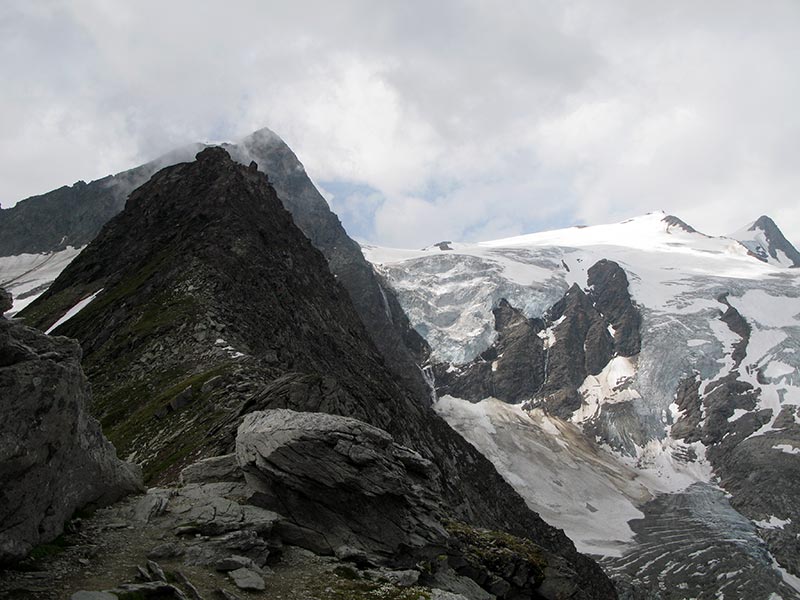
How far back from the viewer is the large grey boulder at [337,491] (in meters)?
17.0

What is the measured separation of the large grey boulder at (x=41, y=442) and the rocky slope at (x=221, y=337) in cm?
1179

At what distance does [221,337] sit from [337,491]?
34.5 m

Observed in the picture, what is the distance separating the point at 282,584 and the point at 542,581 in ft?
40.9

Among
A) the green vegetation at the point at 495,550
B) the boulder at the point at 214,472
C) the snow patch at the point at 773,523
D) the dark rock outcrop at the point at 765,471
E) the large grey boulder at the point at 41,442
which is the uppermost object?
the large grey boulder at the point at 41,442

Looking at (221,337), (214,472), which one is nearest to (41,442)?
(214,472)

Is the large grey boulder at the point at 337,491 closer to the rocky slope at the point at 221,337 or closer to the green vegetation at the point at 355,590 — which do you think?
the green vegetation at the point at 355,590

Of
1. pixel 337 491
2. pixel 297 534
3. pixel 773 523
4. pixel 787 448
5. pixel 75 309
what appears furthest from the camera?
pixel 787 448

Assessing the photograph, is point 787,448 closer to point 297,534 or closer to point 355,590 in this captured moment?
point 297,534

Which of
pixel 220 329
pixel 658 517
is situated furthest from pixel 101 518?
pixel 658 517

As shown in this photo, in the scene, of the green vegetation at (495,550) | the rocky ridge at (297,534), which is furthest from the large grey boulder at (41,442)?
the green vegetation at (495,550)

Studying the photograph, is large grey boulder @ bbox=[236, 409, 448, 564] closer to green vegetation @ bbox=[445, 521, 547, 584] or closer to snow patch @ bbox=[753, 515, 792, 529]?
green vegetation @ bbox=[445, 521, 547, 584]

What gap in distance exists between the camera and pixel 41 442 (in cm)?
1284

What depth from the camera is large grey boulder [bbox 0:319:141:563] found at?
11844 millimetres

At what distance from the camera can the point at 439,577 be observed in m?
17.5
